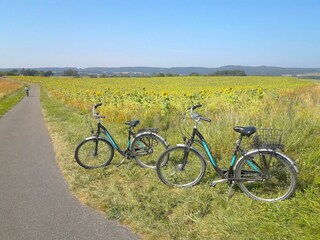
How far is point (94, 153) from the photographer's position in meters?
6.03

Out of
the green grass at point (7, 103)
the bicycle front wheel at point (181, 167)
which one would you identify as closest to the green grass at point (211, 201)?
the bicycle front wheel at point (181, 167)

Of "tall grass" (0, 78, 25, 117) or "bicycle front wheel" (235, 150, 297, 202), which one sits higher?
"bicycle front wheel" (235, 150, 297, 202)

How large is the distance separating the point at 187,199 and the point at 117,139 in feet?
14.0

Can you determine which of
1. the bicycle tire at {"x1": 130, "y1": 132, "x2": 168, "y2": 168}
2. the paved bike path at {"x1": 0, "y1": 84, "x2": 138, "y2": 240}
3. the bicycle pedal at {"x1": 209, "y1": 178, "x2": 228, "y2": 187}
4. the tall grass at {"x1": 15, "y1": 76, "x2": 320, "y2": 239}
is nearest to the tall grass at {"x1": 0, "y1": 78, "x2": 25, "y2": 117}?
the paved bike path at {"x1": 0, "y1": 84, "x2": 138, "y2": 240}

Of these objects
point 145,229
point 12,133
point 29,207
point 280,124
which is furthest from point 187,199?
point 12,133

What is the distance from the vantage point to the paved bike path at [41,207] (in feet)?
11.0

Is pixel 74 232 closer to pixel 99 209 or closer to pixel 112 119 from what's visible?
pixel 99 209

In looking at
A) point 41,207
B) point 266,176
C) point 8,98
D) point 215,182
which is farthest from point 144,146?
point 8,98

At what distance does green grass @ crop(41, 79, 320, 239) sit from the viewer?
124 inches

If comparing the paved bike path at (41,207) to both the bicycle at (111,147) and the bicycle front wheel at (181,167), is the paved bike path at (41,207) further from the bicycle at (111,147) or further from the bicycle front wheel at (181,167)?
the bicycle front wheel at (181,167)

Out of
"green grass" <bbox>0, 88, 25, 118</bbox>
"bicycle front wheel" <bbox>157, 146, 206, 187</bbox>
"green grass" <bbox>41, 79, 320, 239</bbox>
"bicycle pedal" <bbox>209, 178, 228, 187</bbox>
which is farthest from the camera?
"green grass" <bbox>0, 88, 25, 118</bbox>

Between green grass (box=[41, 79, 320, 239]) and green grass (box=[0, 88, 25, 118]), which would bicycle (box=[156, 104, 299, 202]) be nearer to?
green grass (box=[41, 79, 320, 239])

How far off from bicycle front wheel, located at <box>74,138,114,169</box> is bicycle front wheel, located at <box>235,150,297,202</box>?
117 inches

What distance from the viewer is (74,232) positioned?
336 cm
